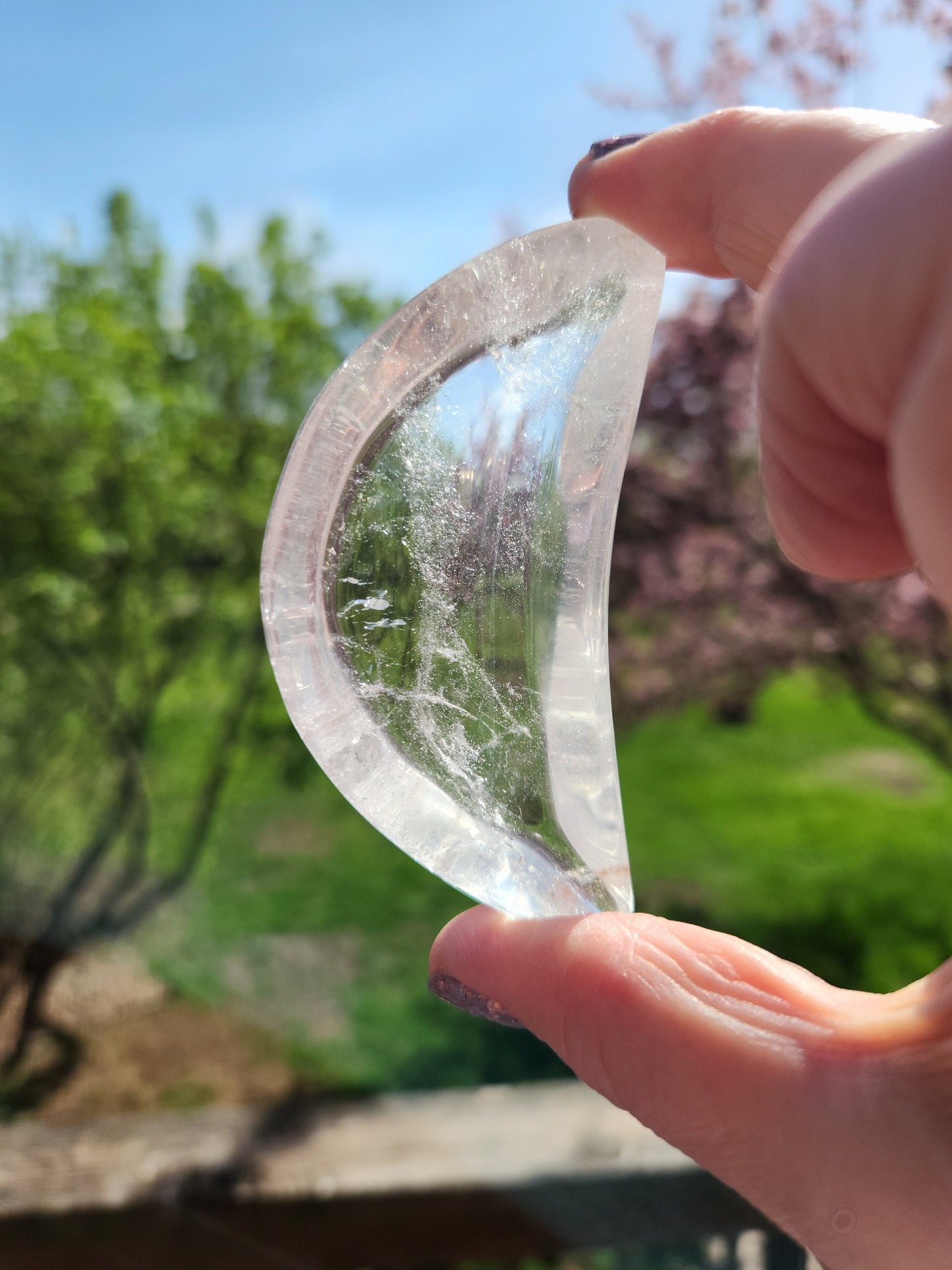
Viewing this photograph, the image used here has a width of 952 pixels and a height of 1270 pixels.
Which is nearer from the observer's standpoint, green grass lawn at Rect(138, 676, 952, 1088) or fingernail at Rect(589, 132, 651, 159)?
fingernail at Rect(589, 132, 651, 159)

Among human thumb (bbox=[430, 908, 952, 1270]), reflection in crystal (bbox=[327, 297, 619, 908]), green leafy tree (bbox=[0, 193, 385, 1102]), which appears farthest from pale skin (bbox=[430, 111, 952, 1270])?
green leafy tree (bbox=[0, 193, 385, 1102])

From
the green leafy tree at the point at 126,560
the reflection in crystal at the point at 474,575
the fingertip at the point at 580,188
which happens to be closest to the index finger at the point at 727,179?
the fingertip at the point at 580,188

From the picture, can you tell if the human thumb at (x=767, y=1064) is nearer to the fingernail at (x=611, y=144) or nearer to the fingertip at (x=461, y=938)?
the fingertip at (x=461, y=938)

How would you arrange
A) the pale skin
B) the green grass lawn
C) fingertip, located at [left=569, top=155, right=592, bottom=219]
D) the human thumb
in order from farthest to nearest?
1. the green grass lawn
2. fingertip, located at [left=569, top=155, right=592, bottom=219]
3. the human thumb
4. the pale skin

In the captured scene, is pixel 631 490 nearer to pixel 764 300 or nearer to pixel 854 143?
pixel 854 143

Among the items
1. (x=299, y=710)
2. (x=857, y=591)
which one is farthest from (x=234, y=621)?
(x=299, y=710)

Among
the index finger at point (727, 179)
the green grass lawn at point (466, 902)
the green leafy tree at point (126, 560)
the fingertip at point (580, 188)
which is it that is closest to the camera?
the index finger at point (727, 179)

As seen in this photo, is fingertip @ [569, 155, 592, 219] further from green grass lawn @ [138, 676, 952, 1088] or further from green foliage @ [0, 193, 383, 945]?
green grass lawn @ [138, 676, 952, 1088]
